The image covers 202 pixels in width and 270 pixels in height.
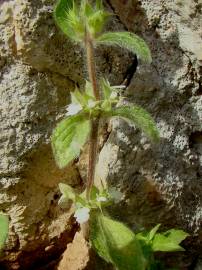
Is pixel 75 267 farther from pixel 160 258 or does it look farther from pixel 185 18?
pixel 185 18

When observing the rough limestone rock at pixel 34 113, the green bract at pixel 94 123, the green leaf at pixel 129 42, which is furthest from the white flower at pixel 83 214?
the green leaf at pixel 129 42

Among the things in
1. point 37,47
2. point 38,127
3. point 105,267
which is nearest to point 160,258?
point 105,267

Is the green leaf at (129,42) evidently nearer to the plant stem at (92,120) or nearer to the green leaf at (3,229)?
the plant stem at (92,120)

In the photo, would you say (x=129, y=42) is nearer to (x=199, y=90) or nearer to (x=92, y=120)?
(x=92, y=120)

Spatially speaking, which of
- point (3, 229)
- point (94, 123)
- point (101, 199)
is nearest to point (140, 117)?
point (94, 123)

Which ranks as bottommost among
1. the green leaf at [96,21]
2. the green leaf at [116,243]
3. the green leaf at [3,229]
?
the green leaf at [116,243]

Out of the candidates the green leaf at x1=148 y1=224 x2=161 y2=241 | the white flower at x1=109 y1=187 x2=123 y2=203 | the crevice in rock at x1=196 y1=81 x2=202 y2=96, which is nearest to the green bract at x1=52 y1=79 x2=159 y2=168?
the white flower at x1=109 y1=187 x2=123 y2=203

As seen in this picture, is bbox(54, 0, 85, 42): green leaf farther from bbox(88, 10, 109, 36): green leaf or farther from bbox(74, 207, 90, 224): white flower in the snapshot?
bbox(74, 207, 90, 224): white flower
